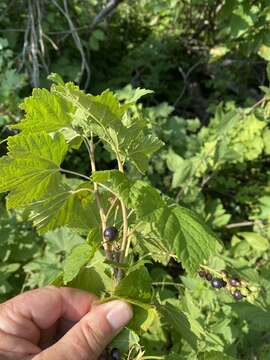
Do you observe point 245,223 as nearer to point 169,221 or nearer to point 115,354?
point 115,354

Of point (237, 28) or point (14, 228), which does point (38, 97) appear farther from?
point (237, 28)

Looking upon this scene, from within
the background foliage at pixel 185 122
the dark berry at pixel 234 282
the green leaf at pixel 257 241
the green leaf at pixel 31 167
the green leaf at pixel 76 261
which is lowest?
the green leaf at pixel 257 241

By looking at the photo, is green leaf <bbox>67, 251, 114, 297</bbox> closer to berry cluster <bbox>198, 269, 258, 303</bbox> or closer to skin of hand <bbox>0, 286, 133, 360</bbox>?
skin of hand <bbox>0, 286, 133, 360</bbox>

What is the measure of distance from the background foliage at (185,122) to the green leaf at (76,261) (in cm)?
25

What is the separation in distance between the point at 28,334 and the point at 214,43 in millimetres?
3488

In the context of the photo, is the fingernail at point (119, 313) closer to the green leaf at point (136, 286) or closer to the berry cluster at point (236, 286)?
the green leaf at point (136, 286)

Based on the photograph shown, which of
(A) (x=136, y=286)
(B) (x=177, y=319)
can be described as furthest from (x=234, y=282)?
(A) (x=136, y=286)

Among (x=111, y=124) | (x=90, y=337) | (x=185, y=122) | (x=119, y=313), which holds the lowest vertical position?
(x=185, y=122)

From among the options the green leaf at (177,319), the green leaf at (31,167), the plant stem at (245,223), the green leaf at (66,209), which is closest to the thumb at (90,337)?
the green leaf at (177,319)

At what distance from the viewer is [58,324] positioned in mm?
1537

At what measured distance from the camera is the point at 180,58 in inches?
179

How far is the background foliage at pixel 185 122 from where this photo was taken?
7.09 ft

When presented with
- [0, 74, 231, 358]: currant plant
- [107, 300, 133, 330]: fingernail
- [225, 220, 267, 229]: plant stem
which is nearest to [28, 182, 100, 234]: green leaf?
[0, 74, 231, 358]: currant plant

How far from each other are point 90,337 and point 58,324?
1.08 feet
